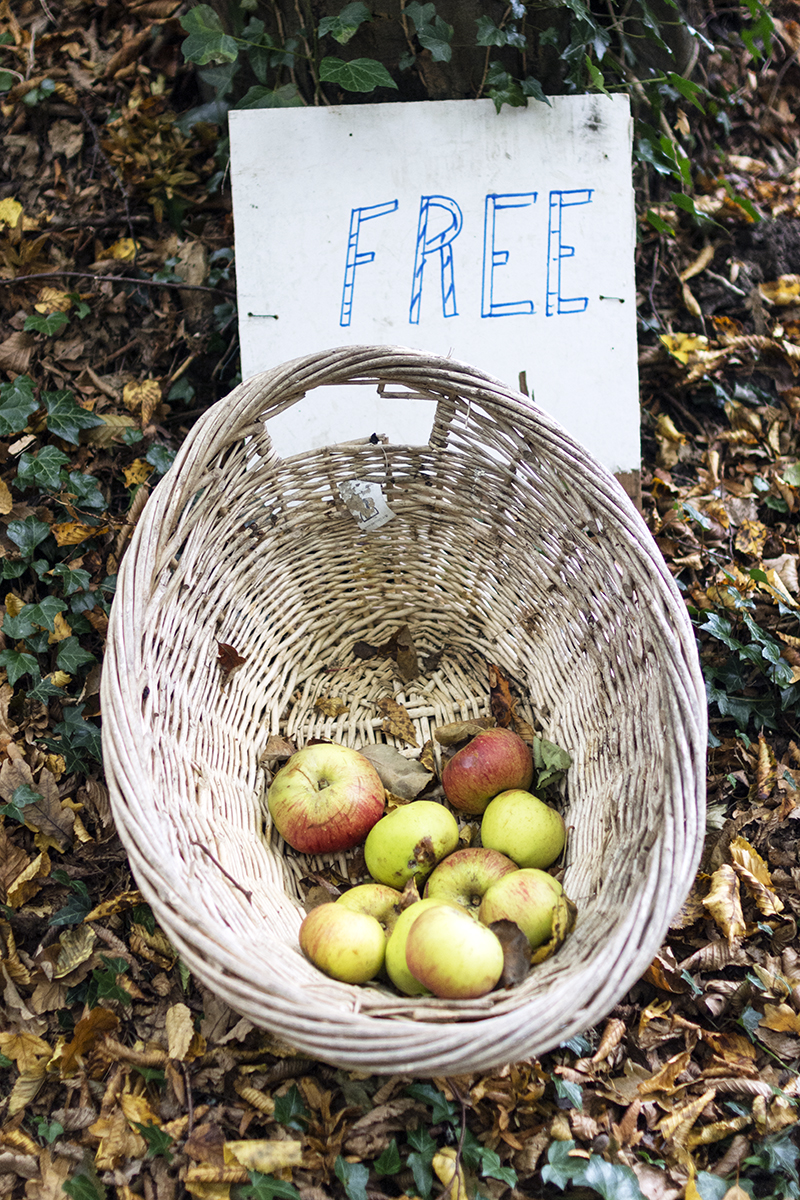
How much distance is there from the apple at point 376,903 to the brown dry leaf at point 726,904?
0.71 meters

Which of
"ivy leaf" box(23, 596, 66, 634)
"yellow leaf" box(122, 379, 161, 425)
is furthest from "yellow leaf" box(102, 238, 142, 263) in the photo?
"ivy leaf" box(23, 596, 66, 634)

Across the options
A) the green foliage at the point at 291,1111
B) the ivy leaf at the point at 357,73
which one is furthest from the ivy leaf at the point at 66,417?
the green foliage at the point at 291,1111

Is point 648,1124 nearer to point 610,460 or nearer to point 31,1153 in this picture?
point 31,1153

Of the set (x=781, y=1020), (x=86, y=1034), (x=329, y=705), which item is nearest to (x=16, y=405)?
(x=329, y=705)

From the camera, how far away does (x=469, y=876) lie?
149 centimetres

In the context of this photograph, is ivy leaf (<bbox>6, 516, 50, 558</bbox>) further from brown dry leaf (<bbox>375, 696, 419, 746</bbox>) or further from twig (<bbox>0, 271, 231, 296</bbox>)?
brown dry leaf (<bbox>375, 696, 419, 746</bbox>)

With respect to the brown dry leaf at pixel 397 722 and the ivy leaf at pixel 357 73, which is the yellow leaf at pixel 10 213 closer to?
the ivy leaf at pixel 357 73

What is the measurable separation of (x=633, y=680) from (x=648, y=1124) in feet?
2.80

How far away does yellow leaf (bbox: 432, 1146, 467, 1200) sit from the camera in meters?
1.41

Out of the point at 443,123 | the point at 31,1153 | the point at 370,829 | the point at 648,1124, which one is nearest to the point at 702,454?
the point at 443,123

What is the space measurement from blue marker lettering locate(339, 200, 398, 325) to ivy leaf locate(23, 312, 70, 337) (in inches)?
32.3

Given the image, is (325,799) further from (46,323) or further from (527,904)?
(46,323)

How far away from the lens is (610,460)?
2080mm

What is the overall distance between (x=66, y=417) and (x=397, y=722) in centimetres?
120
